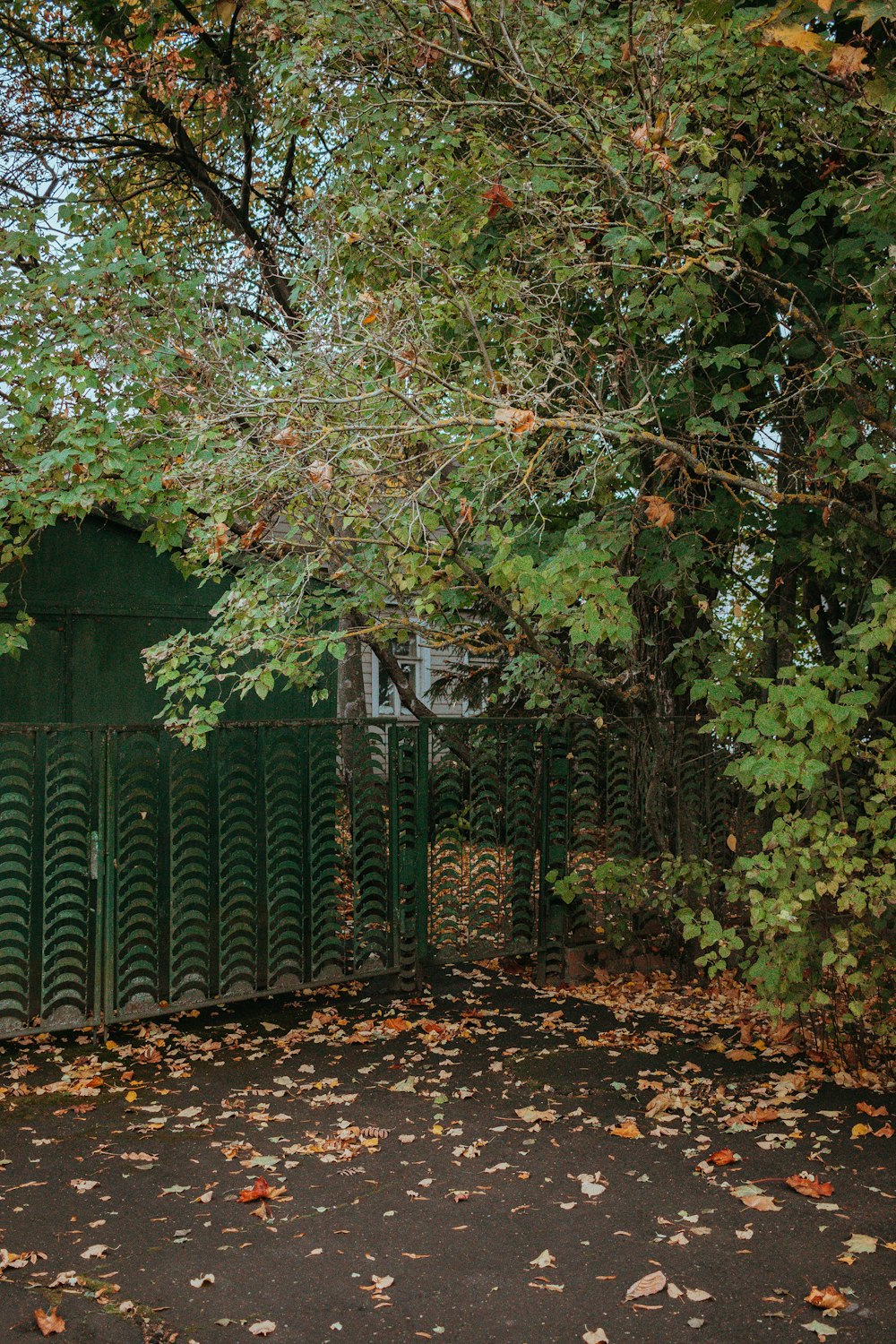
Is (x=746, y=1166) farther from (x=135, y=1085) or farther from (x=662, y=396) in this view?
(x=662, y=396)

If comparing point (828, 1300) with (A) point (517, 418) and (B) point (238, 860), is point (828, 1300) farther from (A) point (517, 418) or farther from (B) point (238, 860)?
(B) point (238, 860)

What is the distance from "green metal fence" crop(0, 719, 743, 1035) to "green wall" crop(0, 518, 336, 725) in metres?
2.72

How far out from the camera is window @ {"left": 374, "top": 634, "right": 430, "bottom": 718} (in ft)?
71.6

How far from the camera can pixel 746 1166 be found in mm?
5066

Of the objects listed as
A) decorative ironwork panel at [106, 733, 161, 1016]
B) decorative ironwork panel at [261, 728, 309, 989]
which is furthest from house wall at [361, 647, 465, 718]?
decorative ironwork panel at [106, 733, 161, 1016]

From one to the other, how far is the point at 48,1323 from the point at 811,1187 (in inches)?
115

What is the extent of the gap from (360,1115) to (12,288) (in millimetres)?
5798

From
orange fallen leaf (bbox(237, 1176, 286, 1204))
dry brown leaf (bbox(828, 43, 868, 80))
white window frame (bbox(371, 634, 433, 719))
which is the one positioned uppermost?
dry brown leaf (bbox(828, 43, 868, 80))

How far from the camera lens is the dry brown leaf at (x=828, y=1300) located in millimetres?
3811

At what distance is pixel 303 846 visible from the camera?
753 cm

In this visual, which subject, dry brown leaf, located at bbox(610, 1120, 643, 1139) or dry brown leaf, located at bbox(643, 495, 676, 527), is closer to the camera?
dry brown leaf, located at bbox(610, 1120, 643, 1139)

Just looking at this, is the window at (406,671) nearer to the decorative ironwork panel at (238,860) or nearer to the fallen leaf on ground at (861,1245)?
the decorative ironwork panel at (238,860)

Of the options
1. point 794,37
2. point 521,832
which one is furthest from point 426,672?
point 794,37

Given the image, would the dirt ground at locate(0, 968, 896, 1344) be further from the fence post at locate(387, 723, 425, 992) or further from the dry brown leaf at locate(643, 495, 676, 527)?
the dry brown leaf at locate(643, 495, 676, 527)
